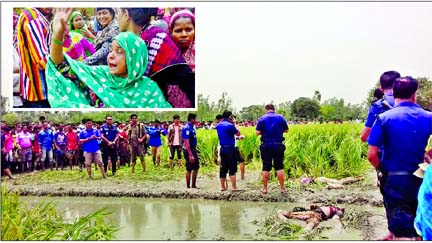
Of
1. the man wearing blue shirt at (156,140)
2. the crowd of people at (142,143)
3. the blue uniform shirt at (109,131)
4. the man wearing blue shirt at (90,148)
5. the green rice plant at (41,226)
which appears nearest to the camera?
the green rice plant at (41,226)

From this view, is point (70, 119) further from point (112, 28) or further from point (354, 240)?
point (354, 240)

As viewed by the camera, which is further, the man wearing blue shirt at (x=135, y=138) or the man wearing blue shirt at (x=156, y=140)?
the man wearing blue shirt at (x=156, y=140)

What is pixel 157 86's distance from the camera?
6.16 meters

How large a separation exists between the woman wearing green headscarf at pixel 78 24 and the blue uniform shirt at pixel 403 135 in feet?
10.2

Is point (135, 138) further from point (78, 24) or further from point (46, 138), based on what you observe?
point (78, 24)

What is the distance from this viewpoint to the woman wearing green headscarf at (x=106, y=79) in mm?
6031

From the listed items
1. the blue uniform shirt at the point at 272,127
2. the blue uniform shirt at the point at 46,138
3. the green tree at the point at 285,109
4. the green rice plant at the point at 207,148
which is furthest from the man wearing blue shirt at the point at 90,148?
the green tree at the point at 285,109

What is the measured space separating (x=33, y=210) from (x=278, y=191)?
9.47ft

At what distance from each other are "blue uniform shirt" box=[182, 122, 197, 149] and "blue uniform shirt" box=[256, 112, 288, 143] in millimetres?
761

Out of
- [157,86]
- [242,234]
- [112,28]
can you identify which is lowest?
[242,234]

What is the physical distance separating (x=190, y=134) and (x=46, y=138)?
1.72 m

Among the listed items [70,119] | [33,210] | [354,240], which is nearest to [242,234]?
[354,240]

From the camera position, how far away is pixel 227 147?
7.19m

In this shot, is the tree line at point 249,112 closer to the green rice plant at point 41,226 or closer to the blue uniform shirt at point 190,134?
the blue uniform shirt at point 190,134
